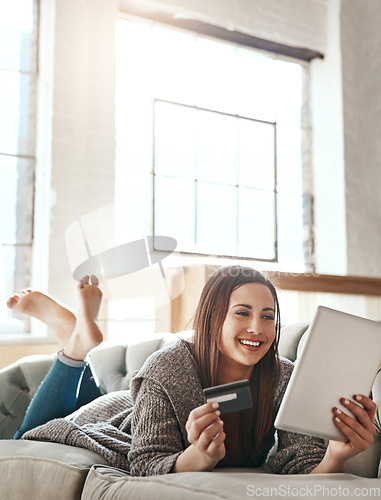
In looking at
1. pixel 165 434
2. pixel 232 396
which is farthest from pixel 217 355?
pixel 232 396

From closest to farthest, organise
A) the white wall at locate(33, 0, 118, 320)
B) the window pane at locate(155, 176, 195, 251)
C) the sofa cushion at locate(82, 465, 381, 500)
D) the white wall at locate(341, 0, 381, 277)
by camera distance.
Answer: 1. the sofa cushion at locate(82, 465, 381, 500)
2. the white wall at locate(33, 0, 118, 320)
3. the window pane at locate(155, 176, 195, 251)
4. the white wall at locate(341, 0, 381, 277)

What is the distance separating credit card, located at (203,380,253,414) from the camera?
3.79 ft

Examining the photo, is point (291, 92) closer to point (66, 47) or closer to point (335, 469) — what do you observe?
point (66, 47)

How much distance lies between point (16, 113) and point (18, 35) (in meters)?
0.47

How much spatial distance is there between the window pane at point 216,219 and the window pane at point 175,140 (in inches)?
6.7

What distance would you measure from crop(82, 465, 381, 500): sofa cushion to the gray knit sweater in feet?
0.30

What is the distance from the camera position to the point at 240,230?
450cm

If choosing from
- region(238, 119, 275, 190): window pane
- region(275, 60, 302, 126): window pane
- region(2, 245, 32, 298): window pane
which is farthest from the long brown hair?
region(275, 60, 302, 126): window pane

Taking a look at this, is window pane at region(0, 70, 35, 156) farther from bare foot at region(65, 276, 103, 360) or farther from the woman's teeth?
the woman's teeth

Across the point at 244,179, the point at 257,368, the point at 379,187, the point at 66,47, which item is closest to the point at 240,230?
the point at 244,179

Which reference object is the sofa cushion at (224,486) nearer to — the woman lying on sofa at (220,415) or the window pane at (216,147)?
the woman lying on sofa at (220,415)

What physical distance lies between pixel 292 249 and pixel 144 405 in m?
3.36

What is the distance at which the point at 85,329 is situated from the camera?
7.02ft

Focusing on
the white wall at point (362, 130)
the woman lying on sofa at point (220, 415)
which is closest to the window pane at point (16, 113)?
the white wall at point (362, 130)
